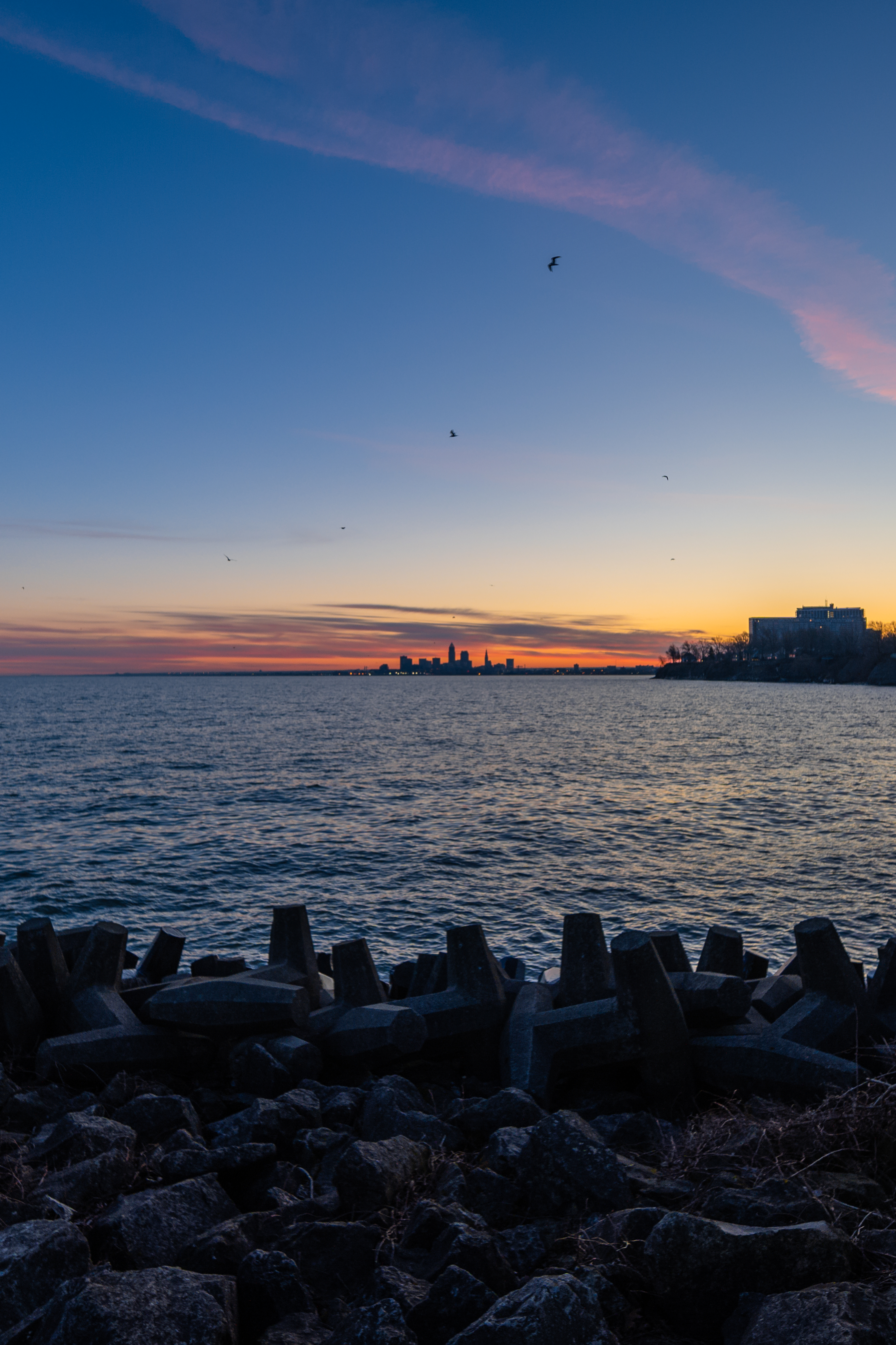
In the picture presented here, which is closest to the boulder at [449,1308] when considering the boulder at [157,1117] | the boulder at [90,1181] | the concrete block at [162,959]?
the boulder at [90,1181]

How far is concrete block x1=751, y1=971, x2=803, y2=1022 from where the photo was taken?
27.2 feet

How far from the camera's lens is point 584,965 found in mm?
8031

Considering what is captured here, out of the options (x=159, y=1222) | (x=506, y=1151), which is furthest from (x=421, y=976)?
(x=159, y=1222)

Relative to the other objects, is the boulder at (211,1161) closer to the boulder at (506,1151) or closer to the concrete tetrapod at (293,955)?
the boulder at (506,1151)

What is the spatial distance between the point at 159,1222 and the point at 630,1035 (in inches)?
158

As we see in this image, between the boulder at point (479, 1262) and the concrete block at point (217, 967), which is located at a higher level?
the boulder at point (479, 1262)

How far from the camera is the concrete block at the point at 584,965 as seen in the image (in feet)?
26.0

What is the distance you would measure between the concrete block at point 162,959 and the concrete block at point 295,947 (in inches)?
71.4

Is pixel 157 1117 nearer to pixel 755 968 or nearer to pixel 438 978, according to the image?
pixel 438 978

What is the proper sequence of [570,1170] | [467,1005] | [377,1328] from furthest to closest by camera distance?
[467,1005]
[570,1170]
[377,1328]

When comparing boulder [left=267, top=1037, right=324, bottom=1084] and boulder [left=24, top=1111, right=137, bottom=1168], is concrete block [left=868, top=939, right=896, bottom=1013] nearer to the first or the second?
boulder [left=267, top=1037, right=324, bottom=1084]

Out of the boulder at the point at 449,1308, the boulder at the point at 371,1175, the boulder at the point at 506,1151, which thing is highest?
the boulder at the point at 449,1308

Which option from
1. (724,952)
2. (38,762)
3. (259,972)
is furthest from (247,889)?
(38,762)

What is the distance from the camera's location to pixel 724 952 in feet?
30.5
